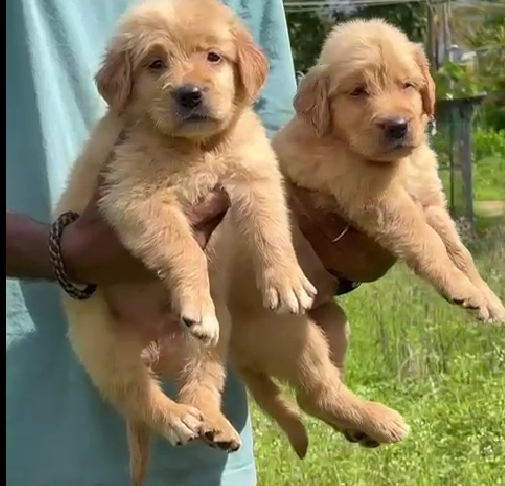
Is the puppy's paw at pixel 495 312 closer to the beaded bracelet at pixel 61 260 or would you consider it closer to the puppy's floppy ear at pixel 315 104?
the puppy's floppy ear at pixel 315 104

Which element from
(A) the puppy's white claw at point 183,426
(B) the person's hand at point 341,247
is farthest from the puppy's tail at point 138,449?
(B) the person's hand at point 341,247

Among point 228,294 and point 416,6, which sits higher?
point 228,294

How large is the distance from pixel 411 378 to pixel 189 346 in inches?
129

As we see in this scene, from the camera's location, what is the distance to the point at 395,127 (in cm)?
244

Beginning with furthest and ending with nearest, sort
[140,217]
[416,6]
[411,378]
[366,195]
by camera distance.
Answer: [416,6] → [411,378] → [366,195] → [140,217]

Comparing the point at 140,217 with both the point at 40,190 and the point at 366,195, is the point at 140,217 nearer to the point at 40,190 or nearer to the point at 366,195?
the point at 40,190

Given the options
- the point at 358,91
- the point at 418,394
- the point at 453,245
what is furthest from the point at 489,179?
the point at 358,91

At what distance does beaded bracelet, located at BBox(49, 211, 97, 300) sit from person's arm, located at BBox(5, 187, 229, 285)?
0.01 meters

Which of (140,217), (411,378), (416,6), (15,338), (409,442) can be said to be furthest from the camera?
(416,6)

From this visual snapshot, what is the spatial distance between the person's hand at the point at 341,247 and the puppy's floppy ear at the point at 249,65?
0.37 metres

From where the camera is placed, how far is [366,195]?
2.52 metres

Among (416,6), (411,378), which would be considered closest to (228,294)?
(411,378)

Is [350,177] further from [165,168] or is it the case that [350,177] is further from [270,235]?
[165,168]

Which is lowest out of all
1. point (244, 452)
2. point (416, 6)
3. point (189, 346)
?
point (416, 6)
